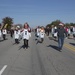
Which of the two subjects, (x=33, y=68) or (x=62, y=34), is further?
(x=62, y=34)

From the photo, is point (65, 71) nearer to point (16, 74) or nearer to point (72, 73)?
point (72, 73)

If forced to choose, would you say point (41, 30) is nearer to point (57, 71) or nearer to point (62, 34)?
point (62, 34)

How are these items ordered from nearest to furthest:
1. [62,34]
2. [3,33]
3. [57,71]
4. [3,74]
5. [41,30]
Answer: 1. [3,74]
2. [57,71]
3. [62,34]
4. [41,30]
5. [3,33]

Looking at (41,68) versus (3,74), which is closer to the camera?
(3,74)

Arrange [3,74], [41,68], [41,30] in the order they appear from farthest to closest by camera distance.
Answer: [41,30] < [41,68] < [3,74]

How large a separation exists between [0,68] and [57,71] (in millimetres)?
2399

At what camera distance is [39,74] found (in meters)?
8.70

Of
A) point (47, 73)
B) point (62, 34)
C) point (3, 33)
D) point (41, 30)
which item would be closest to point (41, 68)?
point (47, 73)

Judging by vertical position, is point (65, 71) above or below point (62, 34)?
below

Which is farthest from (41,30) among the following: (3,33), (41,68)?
(41,68)

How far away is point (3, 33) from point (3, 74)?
74.0 ft

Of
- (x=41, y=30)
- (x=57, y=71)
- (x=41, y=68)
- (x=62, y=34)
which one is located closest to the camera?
(x=57, y=71)

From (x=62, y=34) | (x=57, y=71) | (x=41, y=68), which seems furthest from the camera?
(x=62, y=34)

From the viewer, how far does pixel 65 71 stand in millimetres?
9320
